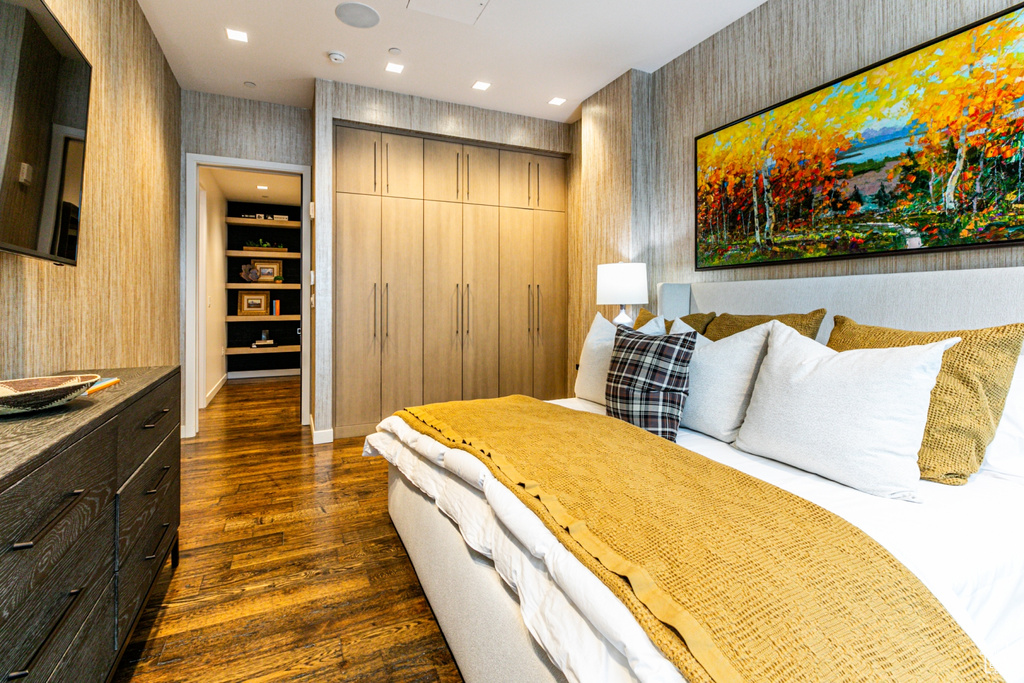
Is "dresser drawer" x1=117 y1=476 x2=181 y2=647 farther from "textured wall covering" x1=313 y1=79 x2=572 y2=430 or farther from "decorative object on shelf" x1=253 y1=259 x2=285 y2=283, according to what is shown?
"decorative object on shelf" x1=253 y1=259 x2=285 y2=283

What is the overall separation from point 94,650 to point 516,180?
3975mm

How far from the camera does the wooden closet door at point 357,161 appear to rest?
378cm

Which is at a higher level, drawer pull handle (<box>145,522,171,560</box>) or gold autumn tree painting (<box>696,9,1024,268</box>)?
gold autumn tree painting (<box>696,9,1024,268</box>)

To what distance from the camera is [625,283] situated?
304cm

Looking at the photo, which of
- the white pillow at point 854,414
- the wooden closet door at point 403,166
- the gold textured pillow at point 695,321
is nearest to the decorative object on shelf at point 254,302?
the wooden closet door at point 403,166

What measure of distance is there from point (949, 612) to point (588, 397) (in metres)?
1.61

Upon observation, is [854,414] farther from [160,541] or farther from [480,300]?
[480,300]

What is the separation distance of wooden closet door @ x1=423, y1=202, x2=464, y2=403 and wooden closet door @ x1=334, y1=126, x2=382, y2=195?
46 cm

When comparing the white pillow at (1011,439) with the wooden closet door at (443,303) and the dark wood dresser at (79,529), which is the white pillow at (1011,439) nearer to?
the dark wood dresser at (79,529)

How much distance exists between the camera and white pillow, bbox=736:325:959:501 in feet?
4.22

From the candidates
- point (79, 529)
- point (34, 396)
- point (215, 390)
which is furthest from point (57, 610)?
point (215, 390)

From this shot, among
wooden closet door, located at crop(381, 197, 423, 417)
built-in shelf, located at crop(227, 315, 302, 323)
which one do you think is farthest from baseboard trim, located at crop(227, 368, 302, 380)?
wooden closet door, located at crop(381, 197, 423, 417)

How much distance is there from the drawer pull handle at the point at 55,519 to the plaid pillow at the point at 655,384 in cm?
162

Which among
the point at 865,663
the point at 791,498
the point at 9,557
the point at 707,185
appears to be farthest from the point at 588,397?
the point at 9,557
